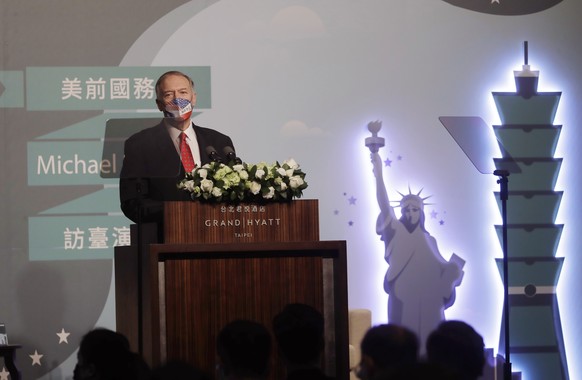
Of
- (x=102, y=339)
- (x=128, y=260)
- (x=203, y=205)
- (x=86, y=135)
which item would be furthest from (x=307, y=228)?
(x=86, y=135)

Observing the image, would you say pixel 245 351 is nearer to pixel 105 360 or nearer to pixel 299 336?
pixel 299 336

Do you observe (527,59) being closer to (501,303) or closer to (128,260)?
(501,303)

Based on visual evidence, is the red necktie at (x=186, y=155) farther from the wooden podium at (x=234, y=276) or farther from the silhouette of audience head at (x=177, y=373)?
the silhouette of audience head at (x=177, y=373)

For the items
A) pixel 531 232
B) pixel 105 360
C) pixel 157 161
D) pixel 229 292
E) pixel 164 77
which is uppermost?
pixel 164 77

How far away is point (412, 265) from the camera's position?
→ 713 cm

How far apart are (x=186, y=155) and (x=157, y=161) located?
0.60ft

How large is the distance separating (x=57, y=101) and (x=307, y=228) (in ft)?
9.44

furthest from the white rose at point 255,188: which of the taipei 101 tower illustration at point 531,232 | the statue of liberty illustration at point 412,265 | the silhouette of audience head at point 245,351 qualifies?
the taipei 101 tower illustration at point 531,232

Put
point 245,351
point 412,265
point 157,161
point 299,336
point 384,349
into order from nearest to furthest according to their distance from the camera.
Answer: point 384,349
point 245,351
point 299,336
point 157,161
point 412,265

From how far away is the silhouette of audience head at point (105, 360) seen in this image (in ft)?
10.8

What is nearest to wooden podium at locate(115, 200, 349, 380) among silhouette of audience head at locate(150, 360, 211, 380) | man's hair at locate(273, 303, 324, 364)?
man's hair at locate(273, 303, 324, 364)

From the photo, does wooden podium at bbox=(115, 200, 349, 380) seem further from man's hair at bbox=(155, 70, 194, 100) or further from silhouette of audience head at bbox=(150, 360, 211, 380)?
man's hair at bbox=(155, 70, 194, 100)

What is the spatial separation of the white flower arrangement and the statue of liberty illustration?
2.67m

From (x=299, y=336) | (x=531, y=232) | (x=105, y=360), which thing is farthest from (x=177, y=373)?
(x=531, y=232)
